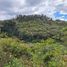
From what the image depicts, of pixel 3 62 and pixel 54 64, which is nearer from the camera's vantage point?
pixel 3 62

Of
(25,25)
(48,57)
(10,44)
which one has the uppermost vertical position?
(10,44)

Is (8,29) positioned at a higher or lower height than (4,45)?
lower

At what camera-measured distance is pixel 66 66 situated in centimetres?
1717

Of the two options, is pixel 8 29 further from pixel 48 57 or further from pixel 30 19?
pixel 48 57

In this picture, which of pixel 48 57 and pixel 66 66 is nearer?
pixel 66 66

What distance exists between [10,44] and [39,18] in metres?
159

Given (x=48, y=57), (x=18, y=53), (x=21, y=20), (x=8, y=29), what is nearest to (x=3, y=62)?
(x=18, y=53)

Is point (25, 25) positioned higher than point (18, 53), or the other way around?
point (18, 53)

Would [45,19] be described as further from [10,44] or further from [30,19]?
[10,44]

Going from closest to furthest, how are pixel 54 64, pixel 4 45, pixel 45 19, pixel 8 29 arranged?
pixel 54 64
pixel 4 45
pixel 8 29
pixel 45 19

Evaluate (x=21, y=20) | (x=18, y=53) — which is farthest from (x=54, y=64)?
(x=21, y=20)

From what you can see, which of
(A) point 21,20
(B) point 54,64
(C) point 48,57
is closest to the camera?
(B) point 54,64

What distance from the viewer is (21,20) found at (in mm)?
168750

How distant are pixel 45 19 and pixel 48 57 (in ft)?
524
